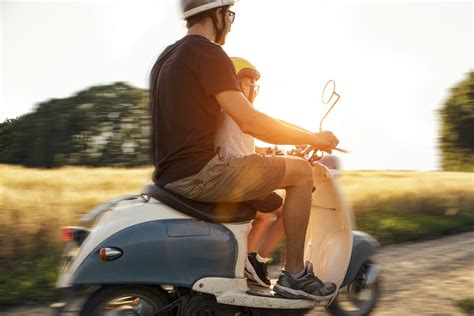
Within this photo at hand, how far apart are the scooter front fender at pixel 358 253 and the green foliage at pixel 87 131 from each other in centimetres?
1690

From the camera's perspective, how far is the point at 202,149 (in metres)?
3.74

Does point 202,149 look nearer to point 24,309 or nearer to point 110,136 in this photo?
point 24,309

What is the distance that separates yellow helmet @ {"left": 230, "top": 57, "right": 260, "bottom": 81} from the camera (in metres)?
4.05

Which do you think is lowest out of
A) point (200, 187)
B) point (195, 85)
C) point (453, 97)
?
point (453, 97)

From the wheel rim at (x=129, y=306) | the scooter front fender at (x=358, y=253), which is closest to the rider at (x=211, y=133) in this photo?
the scooter front fender at (x=358, y=253)

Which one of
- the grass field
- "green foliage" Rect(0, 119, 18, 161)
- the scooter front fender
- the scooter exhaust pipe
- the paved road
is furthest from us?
"green foliage" Rect(0, 119, 18, 161)

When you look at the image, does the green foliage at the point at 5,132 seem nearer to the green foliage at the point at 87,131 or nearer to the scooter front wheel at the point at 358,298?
the scooter front wheel at the point at 358,298

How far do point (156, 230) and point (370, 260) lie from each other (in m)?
1.47

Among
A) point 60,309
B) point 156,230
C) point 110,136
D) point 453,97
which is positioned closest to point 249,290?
point 156,230

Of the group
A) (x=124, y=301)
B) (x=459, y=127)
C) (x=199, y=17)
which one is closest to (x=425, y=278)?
(x=124, y=301)

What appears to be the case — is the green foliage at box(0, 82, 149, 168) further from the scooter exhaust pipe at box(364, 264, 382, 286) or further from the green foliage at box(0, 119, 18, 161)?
the scooter exhaust pipe at box(364, 264, 382, 286)

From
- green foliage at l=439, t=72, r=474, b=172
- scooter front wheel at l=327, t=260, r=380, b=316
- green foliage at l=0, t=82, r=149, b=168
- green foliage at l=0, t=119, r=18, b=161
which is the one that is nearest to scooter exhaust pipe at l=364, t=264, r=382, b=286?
scooter front wheel at l=327, t=260, r=380, b=316

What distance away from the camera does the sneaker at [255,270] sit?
4.05 meters

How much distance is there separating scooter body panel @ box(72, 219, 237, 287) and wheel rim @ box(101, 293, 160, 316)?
0.39 ft
